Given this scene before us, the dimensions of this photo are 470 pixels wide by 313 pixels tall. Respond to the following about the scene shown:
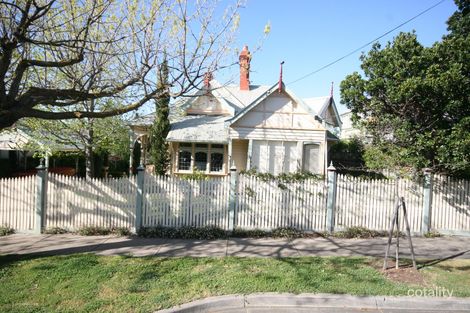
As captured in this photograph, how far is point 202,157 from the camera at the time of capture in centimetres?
1938

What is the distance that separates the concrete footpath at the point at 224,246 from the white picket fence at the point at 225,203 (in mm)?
615

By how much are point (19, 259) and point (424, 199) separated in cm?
1029

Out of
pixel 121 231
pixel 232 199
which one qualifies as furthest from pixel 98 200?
pixel 232 199

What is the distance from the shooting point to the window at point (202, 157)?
19109mm

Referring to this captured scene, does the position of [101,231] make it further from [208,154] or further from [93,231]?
[208,154]

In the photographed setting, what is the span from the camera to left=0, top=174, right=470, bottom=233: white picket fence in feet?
32.7

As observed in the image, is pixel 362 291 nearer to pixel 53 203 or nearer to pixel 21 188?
pixel 53 203

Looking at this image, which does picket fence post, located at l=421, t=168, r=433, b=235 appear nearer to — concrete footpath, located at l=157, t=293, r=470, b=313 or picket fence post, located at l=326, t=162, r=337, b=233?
picket fence post, located at l=326, t=162, r=337, b=233

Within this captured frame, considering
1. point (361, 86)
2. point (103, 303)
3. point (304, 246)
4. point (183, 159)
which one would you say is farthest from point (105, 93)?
point (183, 159)

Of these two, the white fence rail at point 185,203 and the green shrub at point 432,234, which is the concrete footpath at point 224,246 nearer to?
the green shrub at point 432,234

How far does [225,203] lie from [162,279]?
160 inches

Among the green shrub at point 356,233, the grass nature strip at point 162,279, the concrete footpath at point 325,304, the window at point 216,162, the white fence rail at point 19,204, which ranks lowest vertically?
the concrete footpath at point 325,304

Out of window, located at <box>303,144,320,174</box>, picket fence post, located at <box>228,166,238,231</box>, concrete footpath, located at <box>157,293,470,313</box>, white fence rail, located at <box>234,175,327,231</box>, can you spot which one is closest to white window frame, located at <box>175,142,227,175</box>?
window, located at <box>303,144,320,174</box>

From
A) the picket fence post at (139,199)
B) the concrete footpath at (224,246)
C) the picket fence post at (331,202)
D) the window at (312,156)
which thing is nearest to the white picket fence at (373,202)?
the picket fence post at (331,202)
